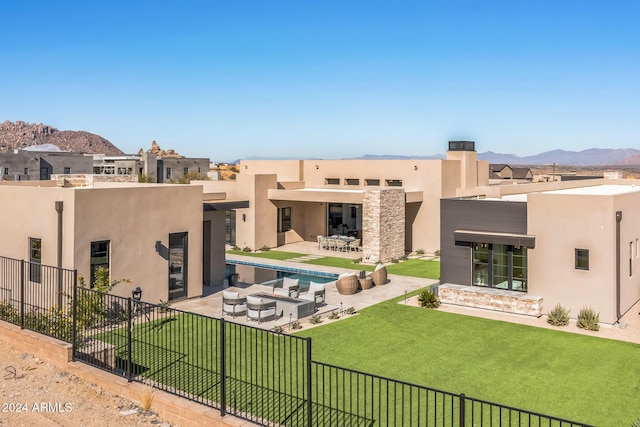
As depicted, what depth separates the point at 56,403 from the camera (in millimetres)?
9328

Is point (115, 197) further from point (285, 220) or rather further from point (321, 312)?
point (285, 220)

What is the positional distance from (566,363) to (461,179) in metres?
20.1

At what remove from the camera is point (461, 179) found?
31.5m

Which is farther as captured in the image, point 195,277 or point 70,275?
point 195,277

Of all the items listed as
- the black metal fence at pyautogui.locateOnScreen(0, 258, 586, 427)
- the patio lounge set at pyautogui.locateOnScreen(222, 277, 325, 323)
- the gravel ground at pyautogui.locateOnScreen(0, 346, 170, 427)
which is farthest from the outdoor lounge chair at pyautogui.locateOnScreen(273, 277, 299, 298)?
the gravel ground at pyautogui.locateOnScreen(0, 346, 170, 427)

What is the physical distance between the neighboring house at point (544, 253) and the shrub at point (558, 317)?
1.44 feet

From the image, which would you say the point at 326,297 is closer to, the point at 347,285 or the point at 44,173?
the point at 347,285

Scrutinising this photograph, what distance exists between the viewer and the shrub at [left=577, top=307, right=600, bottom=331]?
49.0 ft

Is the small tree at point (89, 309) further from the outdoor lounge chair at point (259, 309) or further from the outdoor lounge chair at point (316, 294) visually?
the outdoor lounge chair at point (316, 294)

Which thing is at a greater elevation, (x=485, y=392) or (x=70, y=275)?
(x=70, y=275)

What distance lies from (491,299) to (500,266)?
1.38m

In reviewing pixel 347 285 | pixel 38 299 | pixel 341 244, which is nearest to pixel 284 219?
pixel 341 244

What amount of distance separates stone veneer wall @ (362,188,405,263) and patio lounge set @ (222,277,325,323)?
966 centimetres

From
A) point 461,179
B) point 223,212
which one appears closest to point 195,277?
point 223,212
